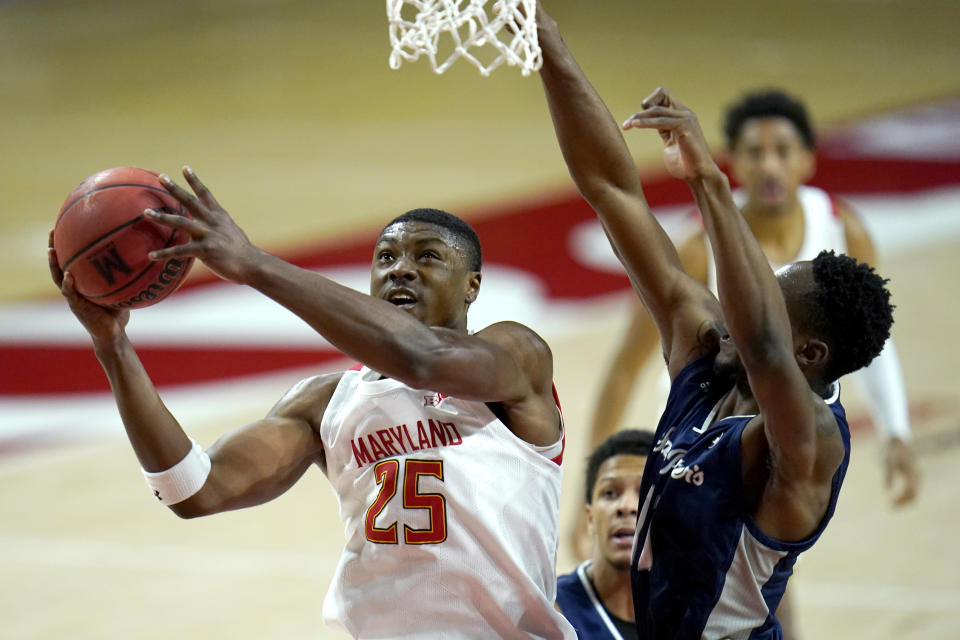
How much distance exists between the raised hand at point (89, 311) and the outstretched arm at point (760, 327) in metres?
1.26

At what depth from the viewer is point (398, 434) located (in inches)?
131

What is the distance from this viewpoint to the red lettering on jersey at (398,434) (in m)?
3.33

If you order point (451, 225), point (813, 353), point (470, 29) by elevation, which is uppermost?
point (470, 29)

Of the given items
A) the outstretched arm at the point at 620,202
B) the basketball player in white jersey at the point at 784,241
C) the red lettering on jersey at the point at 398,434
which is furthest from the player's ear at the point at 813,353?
the basketball player in white jersey at the point at 784,241

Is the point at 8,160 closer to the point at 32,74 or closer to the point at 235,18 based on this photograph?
the point at 32,74

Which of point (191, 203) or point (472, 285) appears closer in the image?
point (191, 203)

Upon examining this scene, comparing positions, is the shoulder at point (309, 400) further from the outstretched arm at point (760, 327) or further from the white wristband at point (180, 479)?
the outstretched arm at point (760, 327)

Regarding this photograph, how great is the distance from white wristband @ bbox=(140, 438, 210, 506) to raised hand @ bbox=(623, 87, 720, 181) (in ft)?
4.09

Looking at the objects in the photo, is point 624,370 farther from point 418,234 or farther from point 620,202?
point 418,234

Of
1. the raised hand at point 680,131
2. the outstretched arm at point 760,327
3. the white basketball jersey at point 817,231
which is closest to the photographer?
the outstretched arm at point 760,327

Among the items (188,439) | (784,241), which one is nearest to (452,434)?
(188,439)

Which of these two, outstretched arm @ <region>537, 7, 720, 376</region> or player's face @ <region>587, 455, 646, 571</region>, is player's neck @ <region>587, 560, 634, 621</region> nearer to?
player's face @ <region>587, 455, 646, 571</region>

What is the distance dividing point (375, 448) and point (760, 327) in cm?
95

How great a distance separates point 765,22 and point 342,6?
5.44m
